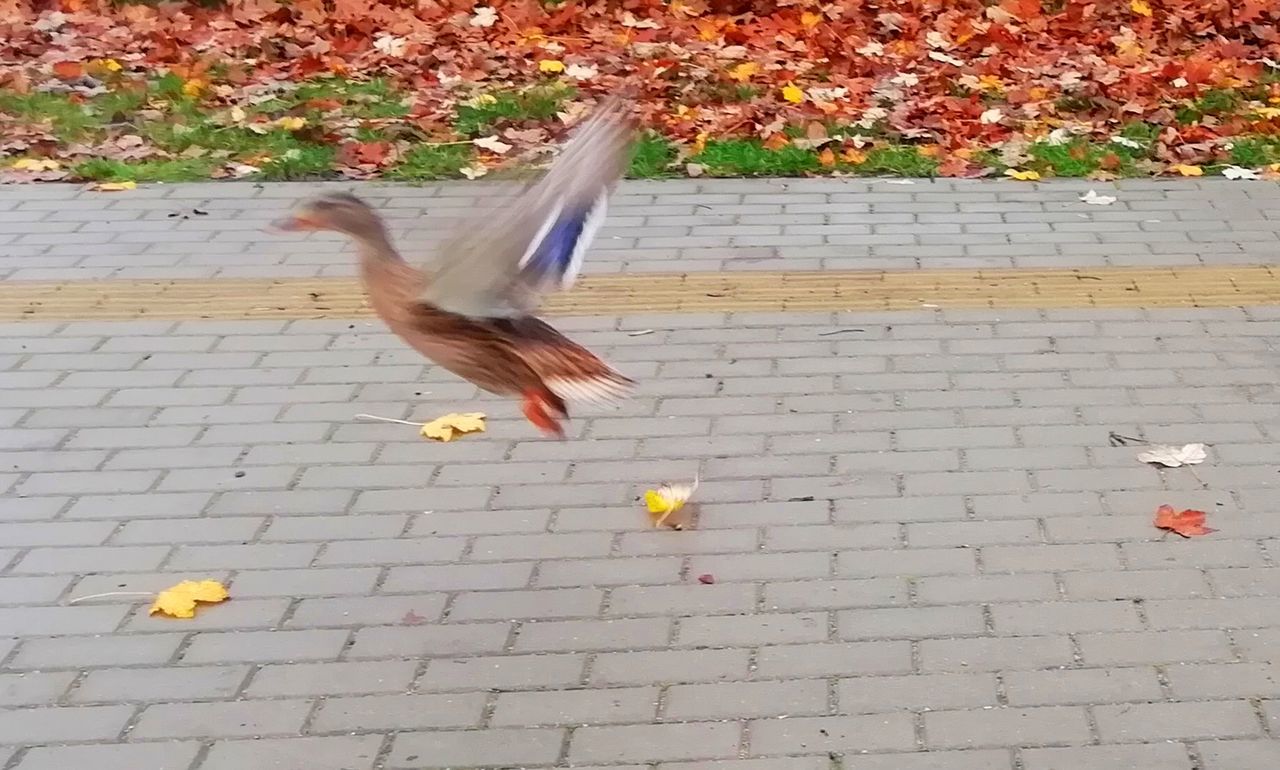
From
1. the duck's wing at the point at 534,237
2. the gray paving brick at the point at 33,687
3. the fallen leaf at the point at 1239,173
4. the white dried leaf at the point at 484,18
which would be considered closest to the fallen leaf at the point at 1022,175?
the fallen leaf at the point at 1239,173

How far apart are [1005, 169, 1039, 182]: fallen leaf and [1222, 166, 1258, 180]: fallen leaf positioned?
3.15ft

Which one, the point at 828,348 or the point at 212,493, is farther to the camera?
the point at 828,348

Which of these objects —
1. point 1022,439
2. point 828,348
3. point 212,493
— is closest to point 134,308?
point 212,493

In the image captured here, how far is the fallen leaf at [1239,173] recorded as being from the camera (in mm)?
7633

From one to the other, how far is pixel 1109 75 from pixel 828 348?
454 cm

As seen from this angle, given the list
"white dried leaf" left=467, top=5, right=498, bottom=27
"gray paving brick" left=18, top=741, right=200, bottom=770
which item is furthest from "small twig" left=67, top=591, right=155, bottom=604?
"white dried leaf" left=467, top=5, right=498, bottom=27

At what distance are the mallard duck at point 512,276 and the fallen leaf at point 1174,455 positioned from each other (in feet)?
6.05

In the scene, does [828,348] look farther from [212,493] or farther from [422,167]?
[422,167]

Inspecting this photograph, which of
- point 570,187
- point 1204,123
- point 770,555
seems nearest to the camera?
point 570,187

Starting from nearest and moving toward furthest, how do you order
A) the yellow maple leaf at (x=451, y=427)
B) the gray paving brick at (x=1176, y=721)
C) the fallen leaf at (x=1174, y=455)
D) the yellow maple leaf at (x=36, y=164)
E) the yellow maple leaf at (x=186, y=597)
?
1. the gray paving brick at (x=1176, y=721)
2. the yellow maple leaf at (x=186, y=597)
3. the fallen leaf at (x=1174, y=455)
4. the yellow maple leaf at (x=451, y=427)
5. the yellow maple leaf at (x=36, y=164)

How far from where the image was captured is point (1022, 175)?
773 centimetres

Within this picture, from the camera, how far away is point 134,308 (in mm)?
6312

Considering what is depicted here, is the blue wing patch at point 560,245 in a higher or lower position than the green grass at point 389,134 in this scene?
higher

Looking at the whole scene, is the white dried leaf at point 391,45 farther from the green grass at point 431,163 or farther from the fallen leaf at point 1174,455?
the fallen leaf at point 1174,455
